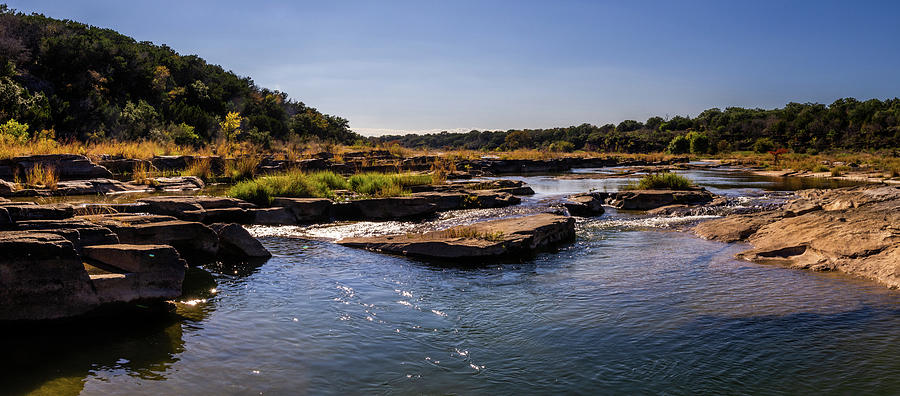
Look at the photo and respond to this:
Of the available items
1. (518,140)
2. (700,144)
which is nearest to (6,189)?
(700,144)

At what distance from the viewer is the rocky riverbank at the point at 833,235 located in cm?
711

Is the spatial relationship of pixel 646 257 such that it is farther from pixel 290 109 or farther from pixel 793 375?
pixel 290 109

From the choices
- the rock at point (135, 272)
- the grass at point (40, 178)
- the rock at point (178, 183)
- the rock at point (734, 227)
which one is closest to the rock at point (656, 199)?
the rock at point (734, 227)

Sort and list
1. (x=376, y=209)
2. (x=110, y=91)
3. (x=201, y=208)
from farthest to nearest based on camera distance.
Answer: (x=110, y=91)
(x=376, y=209)
(x=201, y=208)

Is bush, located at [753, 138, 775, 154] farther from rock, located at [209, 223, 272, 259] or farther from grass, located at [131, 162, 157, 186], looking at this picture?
rock, located at [209, 223, 272, 259]

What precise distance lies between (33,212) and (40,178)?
8.58 m

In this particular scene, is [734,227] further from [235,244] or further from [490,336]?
[235,244]

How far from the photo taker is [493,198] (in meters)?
14.5

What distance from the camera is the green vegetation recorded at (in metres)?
12.6

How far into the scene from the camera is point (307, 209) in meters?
11.9

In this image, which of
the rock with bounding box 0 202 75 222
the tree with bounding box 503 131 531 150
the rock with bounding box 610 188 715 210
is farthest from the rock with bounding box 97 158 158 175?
the tree with bounding box 503 131 531 150

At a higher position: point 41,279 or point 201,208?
point 201,208

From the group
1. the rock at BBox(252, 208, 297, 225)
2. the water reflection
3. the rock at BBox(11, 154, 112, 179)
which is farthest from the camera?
the rock at BBox(11, 154, 112, 179)

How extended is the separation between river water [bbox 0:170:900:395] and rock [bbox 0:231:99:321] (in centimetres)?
25
